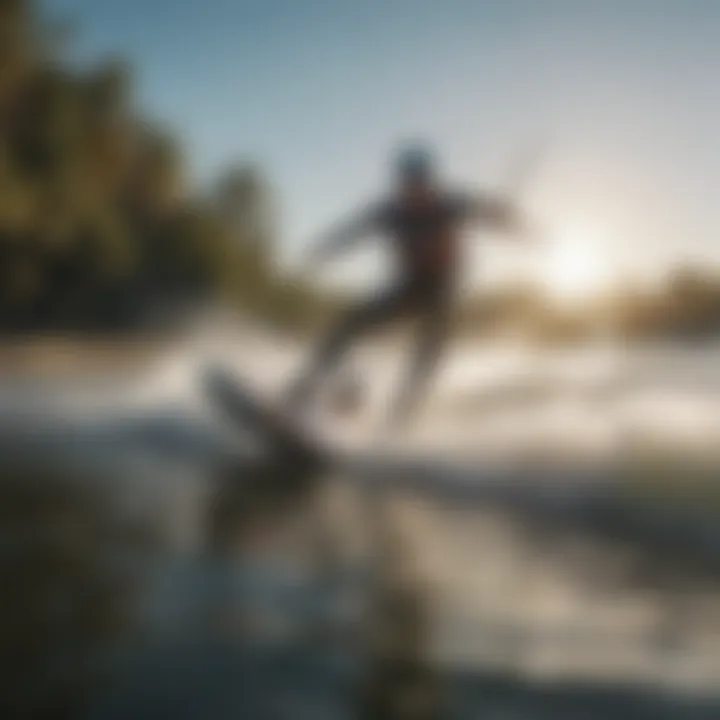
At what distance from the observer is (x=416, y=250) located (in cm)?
186

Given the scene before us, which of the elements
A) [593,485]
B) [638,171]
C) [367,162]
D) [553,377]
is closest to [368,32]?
[367,162]

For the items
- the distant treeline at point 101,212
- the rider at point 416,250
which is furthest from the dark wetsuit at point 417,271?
the distant treeline at point 101,212

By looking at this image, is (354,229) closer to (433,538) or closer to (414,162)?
(414,162)

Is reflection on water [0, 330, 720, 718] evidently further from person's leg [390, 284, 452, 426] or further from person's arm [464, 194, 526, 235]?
person's arm [464, 194, 526, 235]

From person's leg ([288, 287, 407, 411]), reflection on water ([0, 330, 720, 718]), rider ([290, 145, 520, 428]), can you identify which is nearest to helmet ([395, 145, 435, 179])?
rider ([290, 145, 520, 428])

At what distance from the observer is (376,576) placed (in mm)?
1540

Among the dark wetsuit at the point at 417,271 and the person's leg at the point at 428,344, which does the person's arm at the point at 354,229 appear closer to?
the dark wetsuit at the point at 417,271

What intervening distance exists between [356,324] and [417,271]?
0.44 feet

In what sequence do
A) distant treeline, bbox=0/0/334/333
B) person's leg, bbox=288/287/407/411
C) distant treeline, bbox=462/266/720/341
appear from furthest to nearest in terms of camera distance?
1. distant treeline, bbox=0/0/334/333
2. person's leg, bbox=288/287/407/411
3. distant treeline, bbox=462/266/720/341

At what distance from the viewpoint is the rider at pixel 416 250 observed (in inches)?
72.2

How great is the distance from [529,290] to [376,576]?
57cm

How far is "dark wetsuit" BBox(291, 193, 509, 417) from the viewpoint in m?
1.84

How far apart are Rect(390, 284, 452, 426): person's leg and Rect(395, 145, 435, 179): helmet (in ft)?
0.69

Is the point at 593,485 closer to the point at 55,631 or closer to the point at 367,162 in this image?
the point at 367,162
